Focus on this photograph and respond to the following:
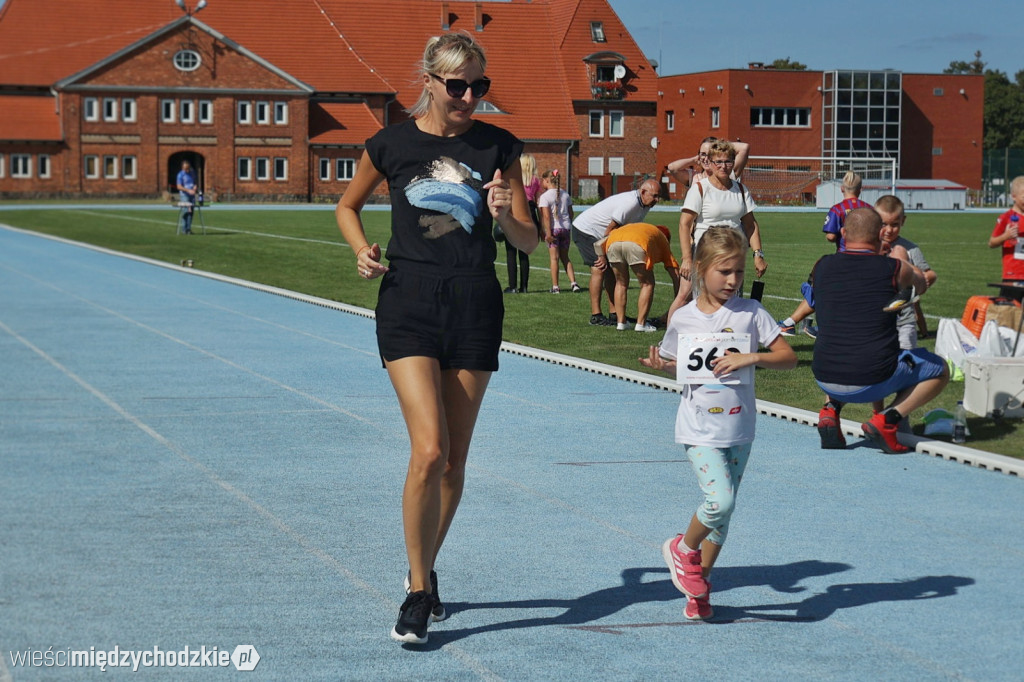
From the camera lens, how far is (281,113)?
80750 mm

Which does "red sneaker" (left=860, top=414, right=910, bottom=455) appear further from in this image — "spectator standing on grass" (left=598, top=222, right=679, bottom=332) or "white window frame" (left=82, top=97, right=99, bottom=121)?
"white window frame" (left=82, top=97, right=99, bottom=121)

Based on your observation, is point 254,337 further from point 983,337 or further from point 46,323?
point 983,337

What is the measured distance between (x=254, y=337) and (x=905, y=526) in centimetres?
1001

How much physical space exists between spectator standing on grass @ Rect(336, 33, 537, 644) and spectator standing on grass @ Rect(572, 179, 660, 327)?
37.1 ft

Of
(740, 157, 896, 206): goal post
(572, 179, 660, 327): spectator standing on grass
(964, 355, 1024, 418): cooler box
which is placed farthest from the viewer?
(740, 157, 896, 206): goal post

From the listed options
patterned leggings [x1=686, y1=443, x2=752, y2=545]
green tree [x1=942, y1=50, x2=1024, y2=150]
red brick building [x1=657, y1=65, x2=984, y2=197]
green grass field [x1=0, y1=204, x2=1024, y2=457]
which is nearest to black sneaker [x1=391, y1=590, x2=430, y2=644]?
patterned leggings [x1=686, y1=443, x2=752, y2=545]

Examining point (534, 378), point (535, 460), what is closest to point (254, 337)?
point (534, 378)

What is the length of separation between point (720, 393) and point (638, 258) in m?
Result: 10.5

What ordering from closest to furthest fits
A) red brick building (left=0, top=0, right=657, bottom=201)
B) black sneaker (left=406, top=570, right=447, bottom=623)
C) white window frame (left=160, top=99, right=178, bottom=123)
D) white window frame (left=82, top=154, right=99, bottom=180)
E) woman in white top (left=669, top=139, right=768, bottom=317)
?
black sneaker (left=406, top=570, right=447, bottom=623) < woman in white top (left=669, top=139, right=768, bottom=317) < red brick building (left=0, top=0, right=657, bottom=201) < white window frame (left=82, top=154, right=99, bottom=180) < white window frame (left=160, top=99, right=178, bottom=123)

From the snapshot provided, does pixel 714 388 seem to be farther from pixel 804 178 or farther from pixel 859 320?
pixel 804 178

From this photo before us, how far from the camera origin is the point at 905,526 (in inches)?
279

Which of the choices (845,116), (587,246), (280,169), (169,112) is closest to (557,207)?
(587,246)

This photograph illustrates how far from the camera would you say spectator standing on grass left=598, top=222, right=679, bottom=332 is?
52.7ft

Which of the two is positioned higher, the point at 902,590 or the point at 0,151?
the point at 0,151
